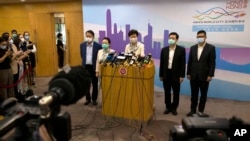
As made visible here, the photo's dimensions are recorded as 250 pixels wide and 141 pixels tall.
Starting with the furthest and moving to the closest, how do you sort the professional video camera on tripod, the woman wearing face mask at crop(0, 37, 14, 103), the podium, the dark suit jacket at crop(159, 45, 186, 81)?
the woman wearing face mask at crop(0, 37, 14, 103) → the dark suit jacket at crop(159, 45, 186, 81) → the podium → the professional video camera on tripod

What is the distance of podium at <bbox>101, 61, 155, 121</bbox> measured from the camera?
3.52 metres

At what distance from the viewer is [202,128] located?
3.27 ft

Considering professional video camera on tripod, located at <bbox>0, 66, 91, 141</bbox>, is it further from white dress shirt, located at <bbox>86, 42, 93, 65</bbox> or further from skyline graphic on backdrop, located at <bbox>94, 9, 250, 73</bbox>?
skyline graphic on backdrop, located at <bbox>94, 9, 250, 73</bbox>

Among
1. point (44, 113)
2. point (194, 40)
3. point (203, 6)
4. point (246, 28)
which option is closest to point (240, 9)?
point (246, 28)

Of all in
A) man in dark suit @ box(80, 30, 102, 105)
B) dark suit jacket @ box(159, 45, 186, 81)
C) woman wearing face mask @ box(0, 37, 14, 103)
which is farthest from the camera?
man in dark suit @ box(80, 30, 102, 105)

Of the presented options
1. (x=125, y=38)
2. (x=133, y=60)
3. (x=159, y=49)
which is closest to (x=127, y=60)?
(x=133, y=60)

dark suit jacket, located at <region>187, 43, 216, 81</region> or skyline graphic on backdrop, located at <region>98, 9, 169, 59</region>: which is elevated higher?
skyline graphic on backdrop, located at <region>98, 9, 169, 59</region>

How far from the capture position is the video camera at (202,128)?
990 millimetres

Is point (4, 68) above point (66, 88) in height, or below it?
below

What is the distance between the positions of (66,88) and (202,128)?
0.63 meters

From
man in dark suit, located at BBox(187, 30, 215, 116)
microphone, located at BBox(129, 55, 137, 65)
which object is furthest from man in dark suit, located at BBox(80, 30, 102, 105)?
man in dark suit, located at BBox(187, 30, 215, 116)

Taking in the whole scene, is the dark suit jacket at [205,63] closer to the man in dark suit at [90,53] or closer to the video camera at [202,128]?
the man in dark suit at [90,53]

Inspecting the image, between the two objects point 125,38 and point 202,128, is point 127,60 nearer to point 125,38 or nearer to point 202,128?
point 125,38

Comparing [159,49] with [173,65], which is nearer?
[173,65]
